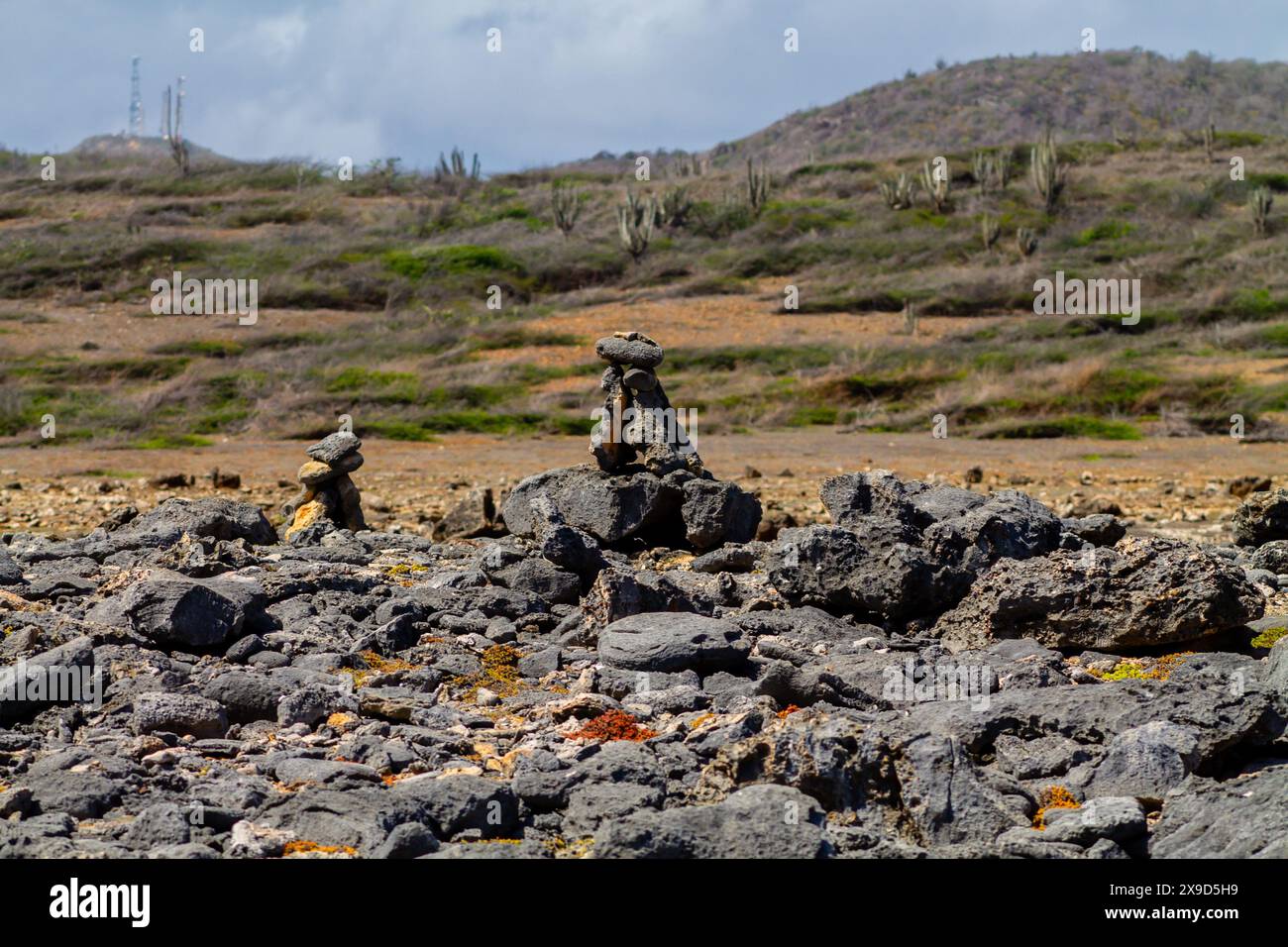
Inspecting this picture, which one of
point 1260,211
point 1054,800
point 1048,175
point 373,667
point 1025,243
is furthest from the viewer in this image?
point 1048,175

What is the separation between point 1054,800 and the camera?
5066 mm

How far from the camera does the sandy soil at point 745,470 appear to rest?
1379 cm

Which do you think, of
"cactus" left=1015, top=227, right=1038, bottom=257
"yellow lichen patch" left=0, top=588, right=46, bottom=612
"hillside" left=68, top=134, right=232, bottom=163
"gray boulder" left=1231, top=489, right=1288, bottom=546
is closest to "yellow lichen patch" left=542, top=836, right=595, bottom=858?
"yellow lichen patch" left=0, top=588, right=46, bottom=612

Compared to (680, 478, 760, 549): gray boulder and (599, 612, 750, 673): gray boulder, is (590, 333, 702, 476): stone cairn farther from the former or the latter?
(599, 612, 750, 673): gray boulder

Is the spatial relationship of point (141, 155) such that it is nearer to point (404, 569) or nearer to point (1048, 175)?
point (1048, 175)

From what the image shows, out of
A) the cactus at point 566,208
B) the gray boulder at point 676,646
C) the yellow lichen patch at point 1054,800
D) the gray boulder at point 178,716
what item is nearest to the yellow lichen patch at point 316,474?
the gray boulder at point 676,646

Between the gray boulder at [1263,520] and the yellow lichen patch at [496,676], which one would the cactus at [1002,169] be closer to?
the gray boulder at [1263,520]

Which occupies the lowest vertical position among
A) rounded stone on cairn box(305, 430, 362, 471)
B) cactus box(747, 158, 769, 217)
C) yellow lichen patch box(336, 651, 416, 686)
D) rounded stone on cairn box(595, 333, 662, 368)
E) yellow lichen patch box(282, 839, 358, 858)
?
yellow lichen patch box(282, 839, 358, 858)

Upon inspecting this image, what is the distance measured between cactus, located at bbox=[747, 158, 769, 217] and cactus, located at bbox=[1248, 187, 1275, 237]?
12.6m

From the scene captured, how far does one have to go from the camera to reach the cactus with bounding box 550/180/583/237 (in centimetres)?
3997

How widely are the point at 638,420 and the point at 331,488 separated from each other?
2.77m

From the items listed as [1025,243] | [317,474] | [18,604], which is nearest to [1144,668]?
[18,604]

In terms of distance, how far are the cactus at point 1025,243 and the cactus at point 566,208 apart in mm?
Answer: 11885
